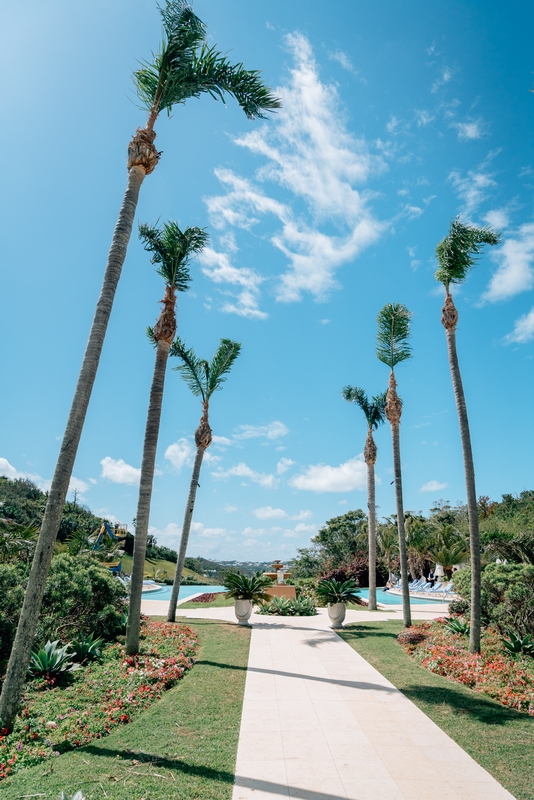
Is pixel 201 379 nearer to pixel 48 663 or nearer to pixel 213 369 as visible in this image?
pixel 213 369

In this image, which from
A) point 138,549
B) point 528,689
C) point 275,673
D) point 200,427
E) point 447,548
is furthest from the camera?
point 447,548

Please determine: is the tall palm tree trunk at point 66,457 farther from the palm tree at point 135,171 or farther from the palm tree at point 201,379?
the palm tree at point 201,379

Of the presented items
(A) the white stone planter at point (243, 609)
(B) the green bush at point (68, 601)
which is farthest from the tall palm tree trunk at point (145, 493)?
(A) the white stone planter at point (243, 609)

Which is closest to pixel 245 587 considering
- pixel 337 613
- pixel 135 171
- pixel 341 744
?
A: pixel 337 613

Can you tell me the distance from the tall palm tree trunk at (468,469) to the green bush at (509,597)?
1274 mm

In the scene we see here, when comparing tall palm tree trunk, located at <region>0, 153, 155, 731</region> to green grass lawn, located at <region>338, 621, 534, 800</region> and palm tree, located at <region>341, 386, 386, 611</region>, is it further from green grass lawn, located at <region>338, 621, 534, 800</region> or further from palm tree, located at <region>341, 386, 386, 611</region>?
palm tree, located at <region>341, 386, 386, 611</region>

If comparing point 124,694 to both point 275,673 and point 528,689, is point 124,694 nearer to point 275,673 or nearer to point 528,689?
point 275,673

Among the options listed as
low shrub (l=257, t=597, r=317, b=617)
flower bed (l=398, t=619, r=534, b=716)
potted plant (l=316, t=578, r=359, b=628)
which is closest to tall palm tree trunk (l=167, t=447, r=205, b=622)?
low shrub (l=257, t=597, r=317, b=617)

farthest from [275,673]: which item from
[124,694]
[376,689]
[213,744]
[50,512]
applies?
[50,512]

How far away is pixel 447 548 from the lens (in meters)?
33.3

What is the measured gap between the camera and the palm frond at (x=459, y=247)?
1127cm

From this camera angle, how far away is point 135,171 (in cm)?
813

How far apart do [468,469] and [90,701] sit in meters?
8.70

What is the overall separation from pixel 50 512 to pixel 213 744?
361 cm
